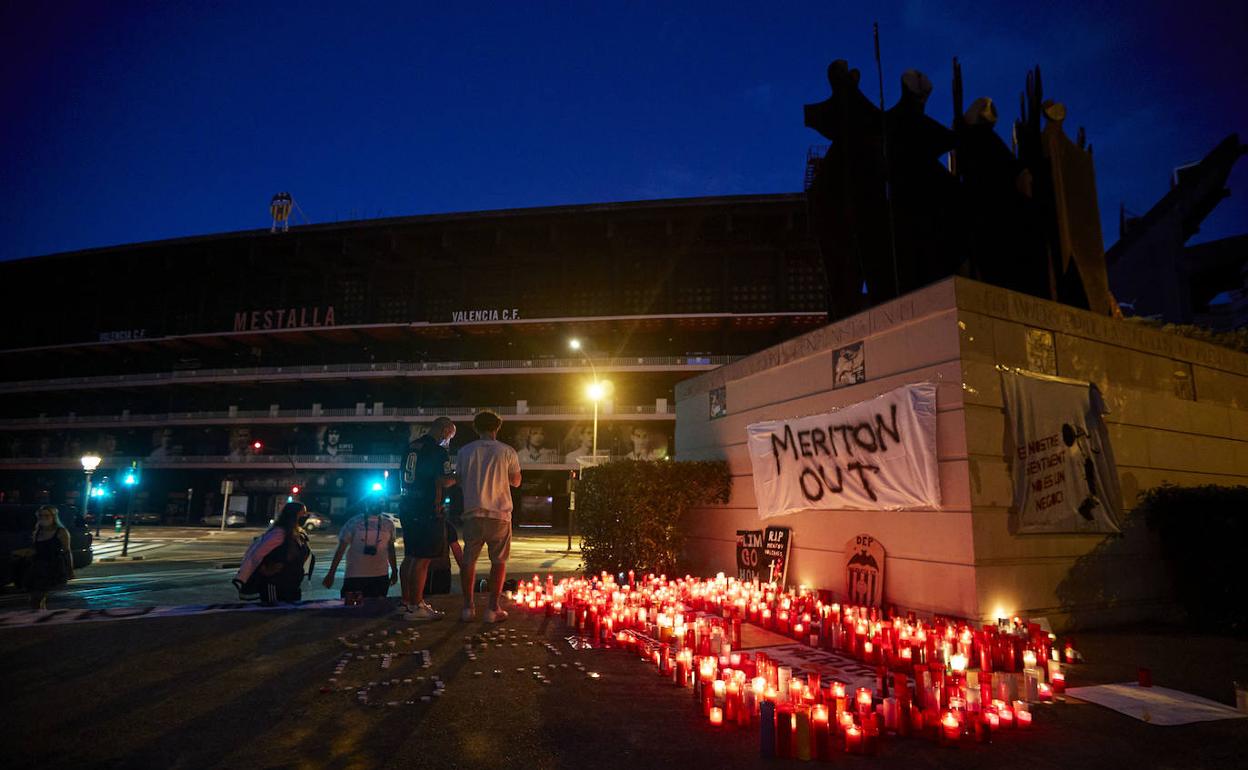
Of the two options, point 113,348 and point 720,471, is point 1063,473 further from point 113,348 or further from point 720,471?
point 113,348

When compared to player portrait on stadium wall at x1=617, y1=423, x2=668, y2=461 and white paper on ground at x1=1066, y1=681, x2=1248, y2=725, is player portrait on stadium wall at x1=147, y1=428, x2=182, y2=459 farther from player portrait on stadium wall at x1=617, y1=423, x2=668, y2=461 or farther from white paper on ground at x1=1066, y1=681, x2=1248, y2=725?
white paper on ground at x1=1066, y1=681, x2=1248, y2=725

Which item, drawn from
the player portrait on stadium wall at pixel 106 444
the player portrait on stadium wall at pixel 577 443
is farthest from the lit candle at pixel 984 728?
the player portrait on stadium wall at pixel 106 444

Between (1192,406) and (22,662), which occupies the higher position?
(1192,406)

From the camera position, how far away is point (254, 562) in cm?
861

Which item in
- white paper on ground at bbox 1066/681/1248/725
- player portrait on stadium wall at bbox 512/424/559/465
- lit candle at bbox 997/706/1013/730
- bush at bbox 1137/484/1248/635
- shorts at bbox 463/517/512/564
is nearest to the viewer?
lit candle at bbox 997/706/1013/730

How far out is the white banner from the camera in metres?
7.10

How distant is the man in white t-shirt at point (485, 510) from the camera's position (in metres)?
7.31

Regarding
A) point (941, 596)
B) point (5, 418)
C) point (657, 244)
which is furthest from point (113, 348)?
point (941, 596)

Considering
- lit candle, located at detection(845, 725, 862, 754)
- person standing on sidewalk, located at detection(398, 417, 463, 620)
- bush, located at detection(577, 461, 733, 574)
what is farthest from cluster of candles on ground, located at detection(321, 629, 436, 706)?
bush, located at detection(577, 461, 733, 574)

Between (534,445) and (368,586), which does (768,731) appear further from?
(534,445)

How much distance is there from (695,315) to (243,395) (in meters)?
40.2

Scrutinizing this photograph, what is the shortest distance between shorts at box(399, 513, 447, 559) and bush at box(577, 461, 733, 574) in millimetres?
3884

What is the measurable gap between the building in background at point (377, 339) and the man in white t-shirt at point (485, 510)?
117 feet

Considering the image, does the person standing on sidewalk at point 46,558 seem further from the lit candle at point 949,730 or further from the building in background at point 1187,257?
the building in background at point 1187,257
